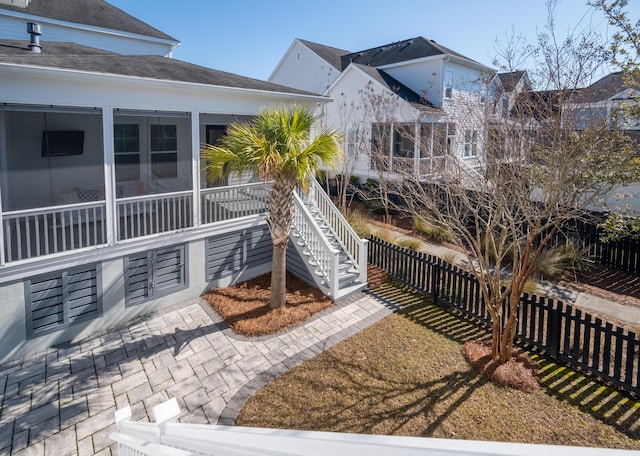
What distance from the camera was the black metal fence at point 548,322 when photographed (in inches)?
248

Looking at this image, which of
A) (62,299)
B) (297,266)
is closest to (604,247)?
(297,266)

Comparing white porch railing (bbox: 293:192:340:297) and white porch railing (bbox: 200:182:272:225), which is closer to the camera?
white porch railing (bbox: 293:192:340:297)

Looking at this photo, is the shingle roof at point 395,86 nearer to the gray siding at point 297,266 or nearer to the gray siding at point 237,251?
the gray siding at point 297,266

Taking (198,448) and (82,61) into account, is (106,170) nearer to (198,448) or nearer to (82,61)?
(82,61)

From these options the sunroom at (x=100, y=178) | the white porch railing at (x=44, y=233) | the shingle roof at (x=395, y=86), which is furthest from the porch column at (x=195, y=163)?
the shingle roof at (x=395, y=86)

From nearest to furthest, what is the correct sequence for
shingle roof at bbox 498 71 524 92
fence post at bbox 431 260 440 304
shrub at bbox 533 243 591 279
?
shingle roof at bbox 498 71 524 92, fence post at bbox 431 260 440 304, shrub at bbox 533 243 591 279

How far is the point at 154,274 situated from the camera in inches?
341

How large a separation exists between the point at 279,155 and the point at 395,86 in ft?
54.2

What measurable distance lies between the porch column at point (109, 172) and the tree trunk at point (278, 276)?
3206 millimetres

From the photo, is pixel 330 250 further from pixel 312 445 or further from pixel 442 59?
pixel 442 59

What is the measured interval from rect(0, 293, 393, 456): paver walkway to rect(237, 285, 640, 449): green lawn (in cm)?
53

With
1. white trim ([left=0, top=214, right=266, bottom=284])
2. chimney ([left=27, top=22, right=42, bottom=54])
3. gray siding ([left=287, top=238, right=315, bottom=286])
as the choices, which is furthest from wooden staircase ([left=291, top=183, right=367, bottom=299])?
chimney ([left=27, top=22, right=42, bottom=54])

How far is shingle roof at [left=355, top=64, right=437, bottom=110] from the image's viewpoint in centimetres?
2166

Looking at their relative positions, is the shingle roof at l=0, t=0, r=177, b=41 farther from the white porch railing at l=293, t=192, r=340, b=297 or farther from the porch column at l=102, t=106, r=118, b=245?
the white porch railing at l=293, t=192, r=340, b=297
